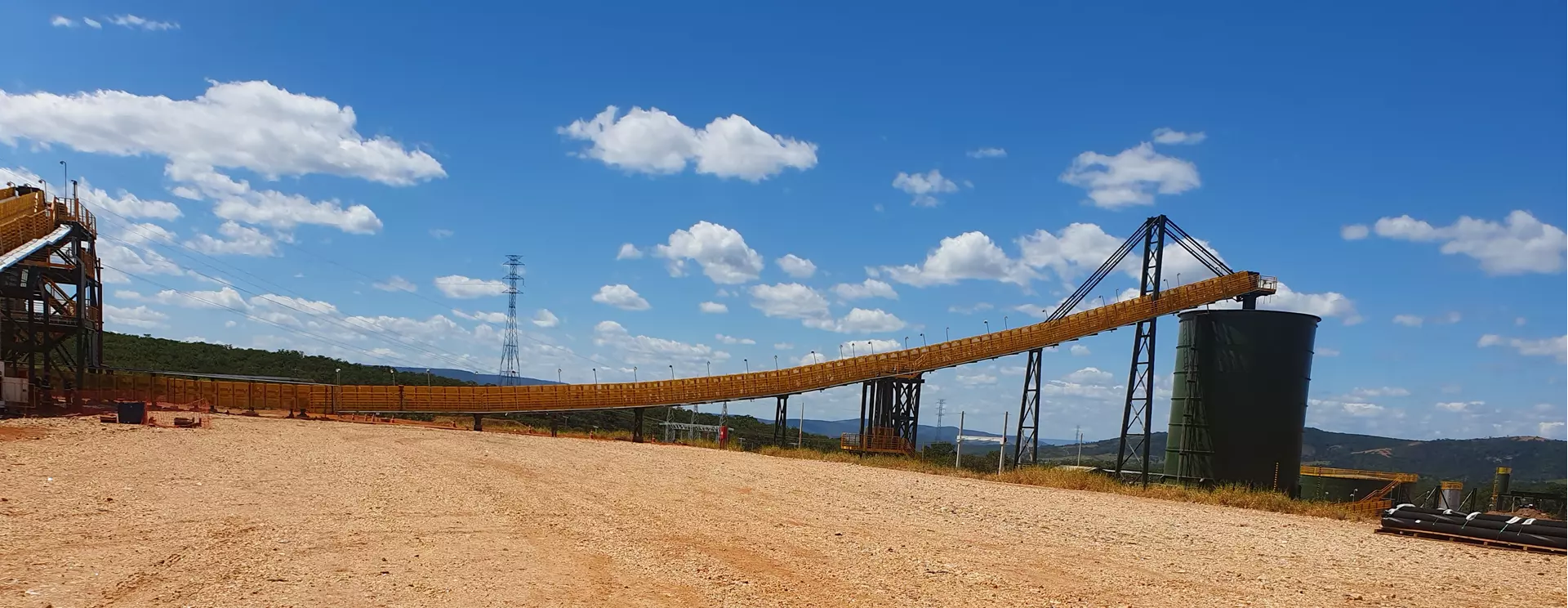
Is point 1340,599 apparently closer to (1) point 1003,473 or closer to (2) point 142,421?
(1) point 1003,473

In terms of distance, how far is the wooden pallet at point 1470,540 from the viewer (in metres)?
16.2

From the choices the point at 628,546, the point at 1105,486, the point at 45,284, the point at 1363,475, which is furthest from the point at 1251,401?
the point at 45,284

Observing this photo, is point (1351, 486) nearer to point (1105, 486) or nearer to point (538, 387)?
point (1105, 486)

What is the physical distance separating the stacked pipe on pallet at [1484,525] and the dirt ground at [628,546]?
806 millimetres

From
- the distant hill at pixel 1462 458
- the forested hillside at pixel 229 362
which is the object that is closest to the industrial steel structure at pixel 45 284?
the forested hillside at pixel 229 362

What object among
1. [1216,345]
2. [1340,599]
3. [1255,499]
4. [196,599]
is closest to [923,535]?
[1340,599]

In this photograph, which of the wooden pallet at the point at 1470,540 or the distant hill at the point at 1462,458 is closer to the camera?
the wooden pallet at the point at 1470,540

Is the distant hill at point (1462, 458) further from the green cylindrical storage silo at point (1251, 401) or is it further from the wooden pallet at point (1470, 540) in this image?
the wooden pallet at point (1470, 540)

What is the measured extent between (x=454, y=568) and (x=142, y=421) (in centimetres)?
2921

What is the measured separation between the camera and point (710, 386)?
152 ft

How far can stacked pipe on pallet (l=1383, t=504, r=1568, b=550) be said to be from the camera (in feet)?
53.2

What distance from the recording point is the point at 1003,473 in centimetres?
3164

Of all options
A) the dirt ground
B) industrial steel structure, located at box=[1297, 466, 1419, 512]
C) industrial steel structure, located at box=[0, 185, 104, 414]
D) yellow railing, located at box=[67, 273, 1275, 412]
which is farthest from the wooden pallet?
industrial steel structure, located at box=[0, 185, 104, 414]

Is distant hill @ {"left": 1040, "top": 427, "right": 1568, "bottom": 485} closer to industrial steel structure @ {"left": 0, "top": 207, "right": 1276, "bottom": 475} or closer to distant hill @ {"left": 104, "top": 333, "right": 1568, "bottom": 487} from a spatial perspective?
distant hill @ {"left": 104, "top": 333, "right": 1568, "bottom": 487}
